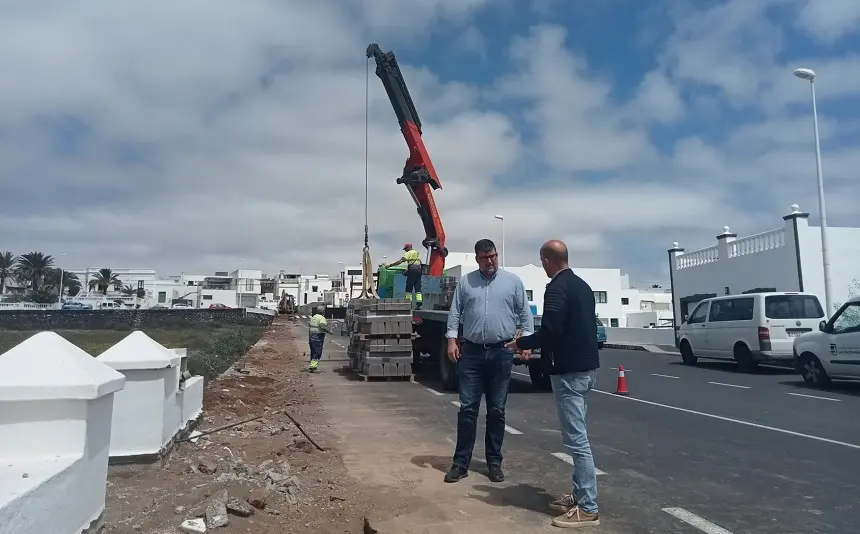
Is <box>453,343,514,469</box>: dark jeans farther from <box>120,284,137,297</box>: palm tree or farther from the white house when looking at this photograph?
<box>120,284,137,297</box>: palm tree

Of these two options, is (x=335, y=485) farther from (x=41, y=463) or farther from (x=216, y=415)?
(x=216, y=415)

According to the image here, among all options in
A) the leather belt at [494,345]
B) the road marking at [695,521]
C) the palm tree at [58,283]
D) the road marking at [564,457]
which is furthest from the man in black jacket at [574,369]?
the palm tree at [58,283]

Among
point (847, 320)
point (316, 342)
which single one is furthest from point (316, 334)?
point (847, 320)

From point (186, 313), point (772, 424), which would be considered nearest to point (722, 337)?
point (772, 424)

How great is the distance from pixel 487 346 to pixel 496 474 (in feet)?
3.54

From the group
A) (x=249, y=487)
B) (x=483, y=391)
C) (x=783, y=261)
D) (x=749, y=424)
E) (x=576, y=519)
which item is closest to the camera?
(x=576, y=519)

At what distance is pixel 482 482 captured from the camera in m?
5.43

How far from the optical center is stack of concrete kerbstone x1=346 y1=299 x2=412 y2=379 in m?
13.8

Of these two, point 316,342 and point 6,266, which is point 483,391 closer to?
point 316,342

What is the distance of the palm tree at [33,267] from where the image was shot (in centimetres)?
8162

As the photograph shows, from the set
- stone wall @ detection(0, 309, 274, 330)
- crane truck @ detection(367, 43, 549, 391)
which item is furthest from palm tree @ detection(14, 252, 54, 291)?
crane truck @ detection(367, 43, 549, 391)

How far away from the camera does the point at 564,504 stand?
14.8 ft

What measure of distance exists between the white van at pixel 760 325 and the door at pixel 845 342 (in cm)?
342

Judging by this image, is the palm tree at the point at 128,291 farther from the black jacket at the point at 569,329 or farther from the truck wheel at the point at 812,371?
the black jacket at the point at 569,329
